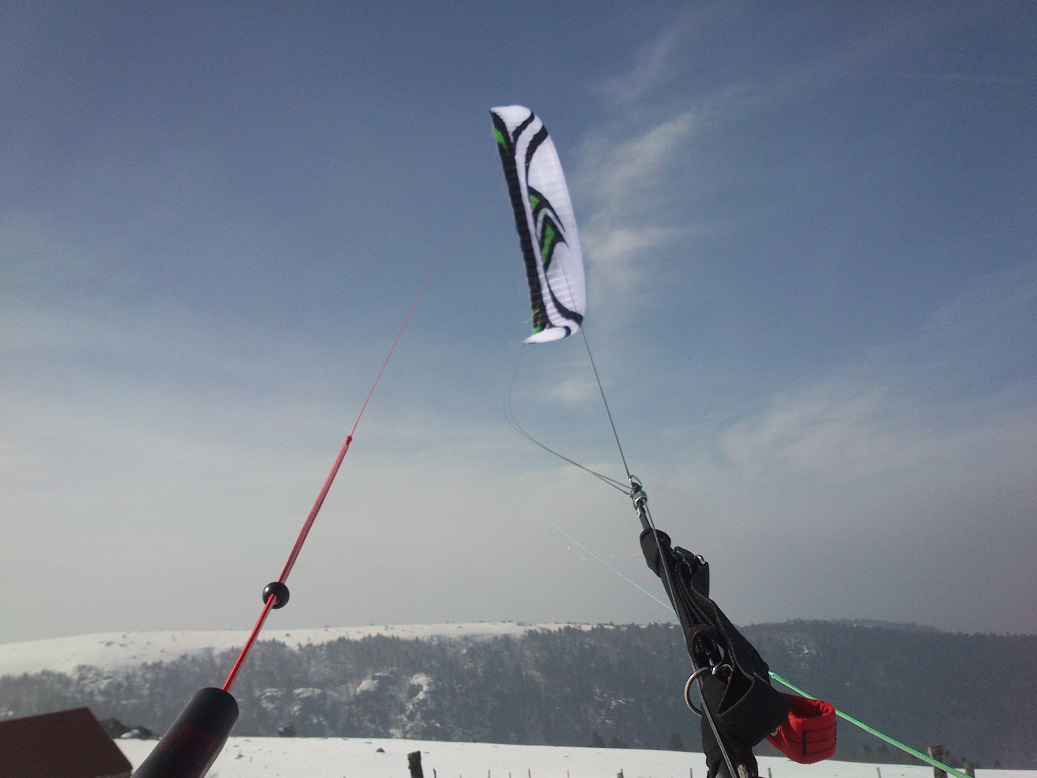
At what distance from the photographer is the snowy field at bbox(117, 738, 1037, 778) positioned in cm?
4003

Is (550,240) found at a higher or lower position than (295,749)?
higher

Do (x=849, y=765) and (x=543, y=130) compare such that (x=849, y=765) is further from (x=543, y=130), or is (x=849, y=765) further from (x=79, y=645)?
(x=79, y=645)

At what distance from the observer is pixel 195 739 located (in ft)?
5.15

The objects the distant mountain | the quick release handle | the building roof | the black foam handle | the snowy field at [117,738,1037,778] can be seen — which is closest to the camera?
the black foam handle

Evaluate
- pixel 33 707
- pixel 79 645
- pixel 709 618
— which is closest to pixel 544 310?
pixel 709 618

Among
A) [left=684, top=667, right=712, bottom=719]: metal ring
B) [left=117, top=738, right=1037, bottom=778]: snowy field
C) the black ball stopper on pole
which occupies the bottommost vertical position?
[left=117, top=738, right=1037, bottom=778]: snowy field

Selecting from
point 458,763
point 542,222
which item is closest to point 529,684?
point 458,763

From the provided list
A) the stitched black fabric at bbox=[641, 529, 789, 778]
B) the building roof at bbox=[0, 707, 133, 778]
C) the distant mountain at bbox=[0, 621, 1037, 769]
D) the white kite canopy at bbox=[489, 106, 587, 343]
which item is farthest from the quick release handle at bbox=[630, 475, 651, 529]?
the distant mountain at bbox=[0, 621, 1037, 769]

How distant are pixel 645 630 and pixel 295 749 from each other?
13983 centimetres

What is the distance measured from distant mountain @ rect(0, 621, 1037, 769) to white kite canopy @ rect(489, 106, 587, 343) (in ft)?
414

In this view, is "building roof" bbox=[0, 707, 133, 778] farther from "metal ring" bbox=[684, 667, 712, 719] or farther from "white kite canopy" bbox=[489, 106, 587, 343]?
"metal ring" bbox=[684, 667, 712, 719]

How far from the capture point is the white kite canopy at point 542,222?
10969 mm

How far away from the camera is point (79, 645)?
5404 inches

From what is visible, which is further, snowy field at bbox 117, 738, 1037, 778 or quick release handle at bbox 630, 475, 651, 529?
snowy field at bbox 117, 738, 1037, 778
